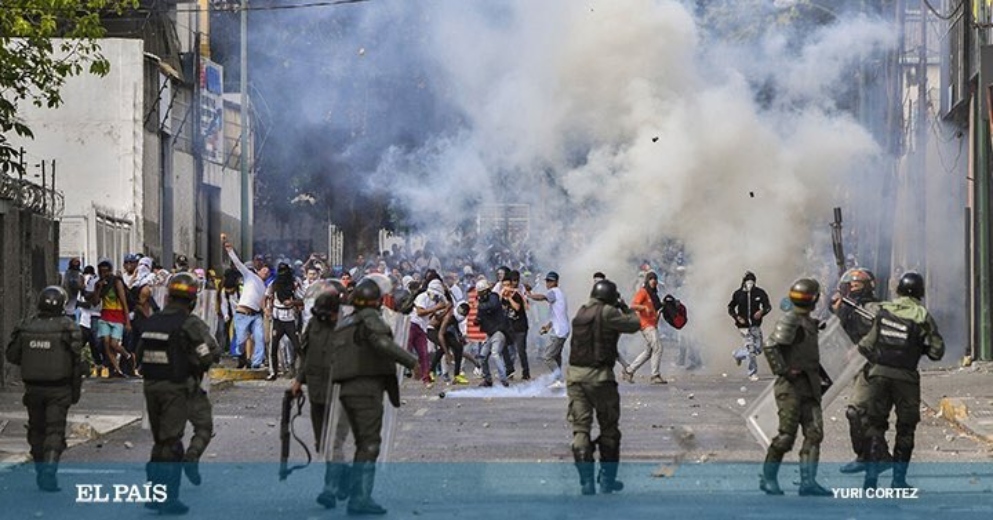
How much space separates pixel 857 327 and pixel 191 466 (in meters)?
5.20

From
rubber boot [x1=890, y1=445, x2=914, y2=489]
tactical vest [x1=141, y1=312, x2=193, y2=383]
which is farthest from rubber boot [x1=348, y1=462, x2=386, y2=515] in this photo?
rubber boot [x1=890, y1=445, x2=914, y2=489]

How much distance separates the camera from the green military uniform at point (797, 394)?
13258 millimetres

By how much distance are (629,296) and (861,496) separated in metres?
22.4

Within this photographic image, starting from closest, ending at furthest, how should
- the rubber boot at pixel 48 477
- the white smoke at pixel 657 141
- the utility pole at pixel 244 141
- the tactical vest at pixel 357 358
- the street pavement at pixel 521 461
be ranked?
the street pavement at pixel 521 461
the tactical vest at pixel 357 358
the rubber boot at pixel 48 477
the white smoke at pixel 657 141
the utility pole at pixel 244 141

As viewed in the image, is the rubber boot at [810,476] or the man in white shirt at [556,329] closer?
the rubber boot at [810,476]

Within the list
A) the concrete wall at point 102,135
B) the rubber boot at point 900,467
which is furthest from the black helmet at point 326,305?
the concrete wall at point 102,135

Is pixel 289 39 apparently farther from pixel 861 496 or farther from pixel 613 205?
pixel 861 496

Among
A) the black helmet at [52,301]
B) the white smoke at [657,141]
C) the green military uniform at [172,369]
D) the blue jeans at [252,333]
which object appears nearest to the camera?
the green military uniform at [172,369]

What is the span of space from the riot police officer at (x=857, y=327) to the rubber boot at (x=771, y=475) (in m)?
0.83

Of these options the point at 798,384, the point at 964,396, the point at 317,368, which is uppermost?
the point at 317,368

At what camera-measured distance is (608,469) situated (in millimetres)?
13430

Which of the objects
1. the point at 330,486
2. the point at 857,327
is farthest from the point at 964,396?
the point at 330,486

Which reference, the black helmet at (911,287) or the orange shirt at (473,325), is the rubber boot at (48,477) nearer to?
the black helmet at (911,287)

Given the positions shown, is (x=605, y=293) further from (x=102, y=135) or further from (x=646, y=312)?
(x=102, y=135)
